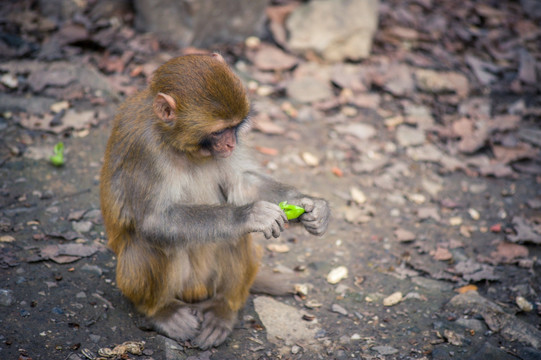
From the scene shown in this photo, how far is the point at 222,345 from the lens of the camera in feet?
14.8

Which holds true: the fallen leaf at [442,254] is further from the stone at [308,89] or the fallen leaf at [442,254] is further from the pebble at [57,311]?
the pebble at [57,311]

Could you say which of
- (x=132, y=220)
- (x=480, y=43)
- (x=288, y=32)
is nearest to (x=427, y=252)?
(x=132, y=220)

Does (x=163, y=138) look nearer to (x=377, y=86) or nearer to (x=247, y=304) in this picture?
(x=247, y=304)

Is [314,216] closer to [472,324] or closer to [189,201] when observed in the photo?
[189,201]

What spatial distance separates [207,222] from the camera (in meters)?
4.16

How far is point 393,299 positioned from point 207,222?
198 centimetres

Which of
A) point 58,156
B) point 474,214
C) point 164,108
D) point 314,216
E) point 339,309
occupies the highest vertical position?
point 164,108

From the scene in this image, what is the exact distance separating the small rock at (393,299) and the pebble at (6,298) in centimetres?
306

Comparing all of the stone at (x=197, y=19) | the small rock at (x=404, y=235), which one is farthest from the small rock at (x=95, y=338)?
the stone at (x=197, y=19)

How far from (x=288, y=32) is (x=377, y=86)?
159 cm

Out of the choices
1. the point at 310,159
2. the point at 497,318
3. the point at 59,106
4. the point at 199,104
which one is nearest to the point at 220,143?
the point at 199,104

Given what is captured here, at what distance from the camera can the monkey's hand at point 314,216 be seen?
14.4ft

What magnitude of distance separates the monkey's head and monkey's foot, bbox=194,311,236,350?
1.37m

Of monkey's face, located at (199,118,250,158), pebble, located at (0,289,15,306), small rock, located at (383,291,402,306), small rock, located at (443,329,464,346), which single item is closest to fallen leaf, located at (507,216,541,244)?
small rock, located at (383,291,402,306)
